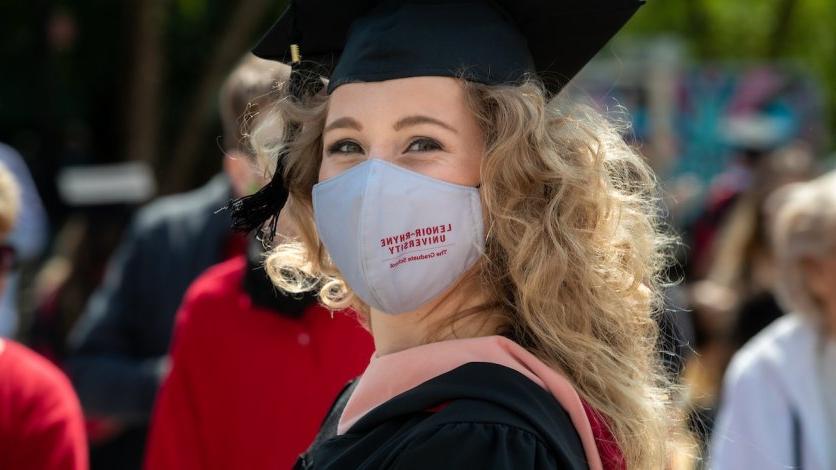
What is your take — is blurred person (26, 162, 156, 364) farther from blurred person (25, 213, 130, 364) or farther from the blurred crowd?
the blurred crowd

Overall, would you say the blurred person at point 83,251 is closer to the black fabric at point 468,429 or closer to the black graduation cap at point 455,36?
the black graduation cap at point 455,36

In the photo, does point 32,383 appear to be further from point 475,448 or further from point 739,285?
point 739,285

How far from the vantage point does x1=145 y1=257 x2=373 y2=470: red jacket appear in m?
3.05

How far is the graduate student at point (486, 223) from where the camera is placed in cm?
203

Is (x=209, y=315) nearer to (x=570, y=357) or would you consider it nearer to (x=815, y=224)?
(x=570, y=357)

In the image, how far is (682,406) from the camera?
231 cm

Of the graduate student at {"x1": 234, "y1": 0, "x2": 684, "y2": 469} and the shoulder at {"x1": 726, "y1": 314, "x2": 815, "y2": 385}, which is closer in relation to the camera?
the graduate student at {"x1": 234, "y1": 0, "x2": 684, "y2": 469}

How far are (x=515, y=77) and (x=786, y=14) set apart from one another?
38.8ft

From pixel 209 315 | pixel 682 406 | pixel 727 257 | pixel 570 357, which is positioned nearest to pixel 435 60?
pixel 570 357

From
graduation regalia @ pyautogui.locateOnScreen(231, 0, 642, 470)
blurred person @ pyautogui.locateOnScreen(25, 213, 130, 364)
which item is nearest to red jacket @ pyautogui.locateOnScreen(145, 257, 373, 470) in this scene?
graduation regalia @ pyautogui.locateOnScreen(231, 0, 642, 470)

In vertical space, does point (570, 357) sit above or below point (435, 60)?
below

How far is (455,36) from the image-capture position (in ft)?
6.93

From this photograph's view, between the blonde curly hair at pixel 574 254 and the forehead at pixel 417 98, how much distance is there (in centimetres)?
3

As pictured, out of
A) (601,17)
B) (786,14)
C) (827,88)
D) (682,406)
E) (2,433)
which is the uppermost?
(601,17)
